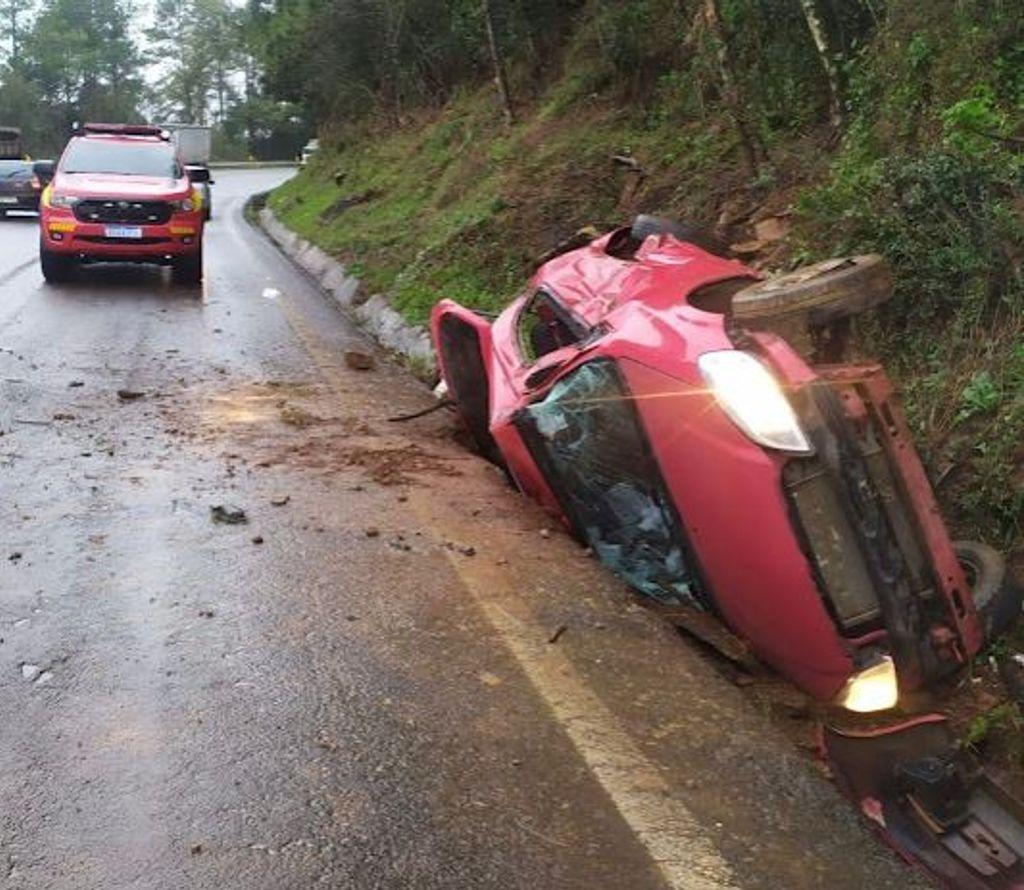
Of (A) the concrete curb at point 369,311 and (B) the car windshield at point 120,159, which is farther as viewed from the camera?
(B) the car windshield at point 120,159

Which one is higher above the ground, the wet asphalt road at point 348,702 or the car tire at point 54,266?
the car tire at point 54,266

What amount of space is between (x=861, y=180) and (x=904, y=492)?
3712 mm

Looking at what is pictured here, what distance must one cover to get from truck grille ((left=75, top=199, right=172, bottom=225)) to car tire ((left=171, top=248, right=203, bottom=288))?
1.88 feet

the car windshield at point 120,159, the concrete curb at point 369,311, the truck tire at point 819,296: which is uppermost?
the car windshield at point 120,159

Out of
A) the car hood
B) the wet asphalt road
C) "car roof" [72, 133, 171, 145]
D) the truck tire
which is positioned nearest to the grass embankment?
the truck tire

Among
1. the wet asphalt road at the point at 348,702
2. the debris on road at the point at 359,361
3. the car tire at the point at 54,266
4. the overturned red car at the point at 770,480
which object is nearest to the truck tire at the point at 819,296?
the overturned red car at the point at 770,480

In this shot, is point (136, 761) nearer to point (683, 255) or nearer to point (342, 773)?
point (342, 773)

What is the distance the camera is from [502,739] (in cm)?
343

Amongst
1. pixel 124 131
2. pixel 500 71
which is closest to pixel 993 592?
pixel 124 131

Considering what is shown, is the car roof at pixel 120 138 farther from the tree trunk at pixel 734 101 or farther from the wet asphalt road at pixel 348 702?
the wet asphalt road at pixel 348 702

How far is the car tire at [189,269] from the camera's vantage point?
14586 millimetres

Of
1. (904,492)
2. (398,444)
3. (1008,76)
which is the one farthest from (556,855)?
(1008,76)

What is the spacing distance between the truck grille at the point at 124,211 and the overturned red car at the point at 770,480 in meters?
10.5

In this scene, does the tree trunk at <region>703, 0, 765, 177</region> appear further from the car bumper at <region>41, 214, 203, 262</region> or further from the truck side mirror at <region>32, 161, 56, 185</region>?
the truck side mirror at <region>32, 161, 56, 185</region>
